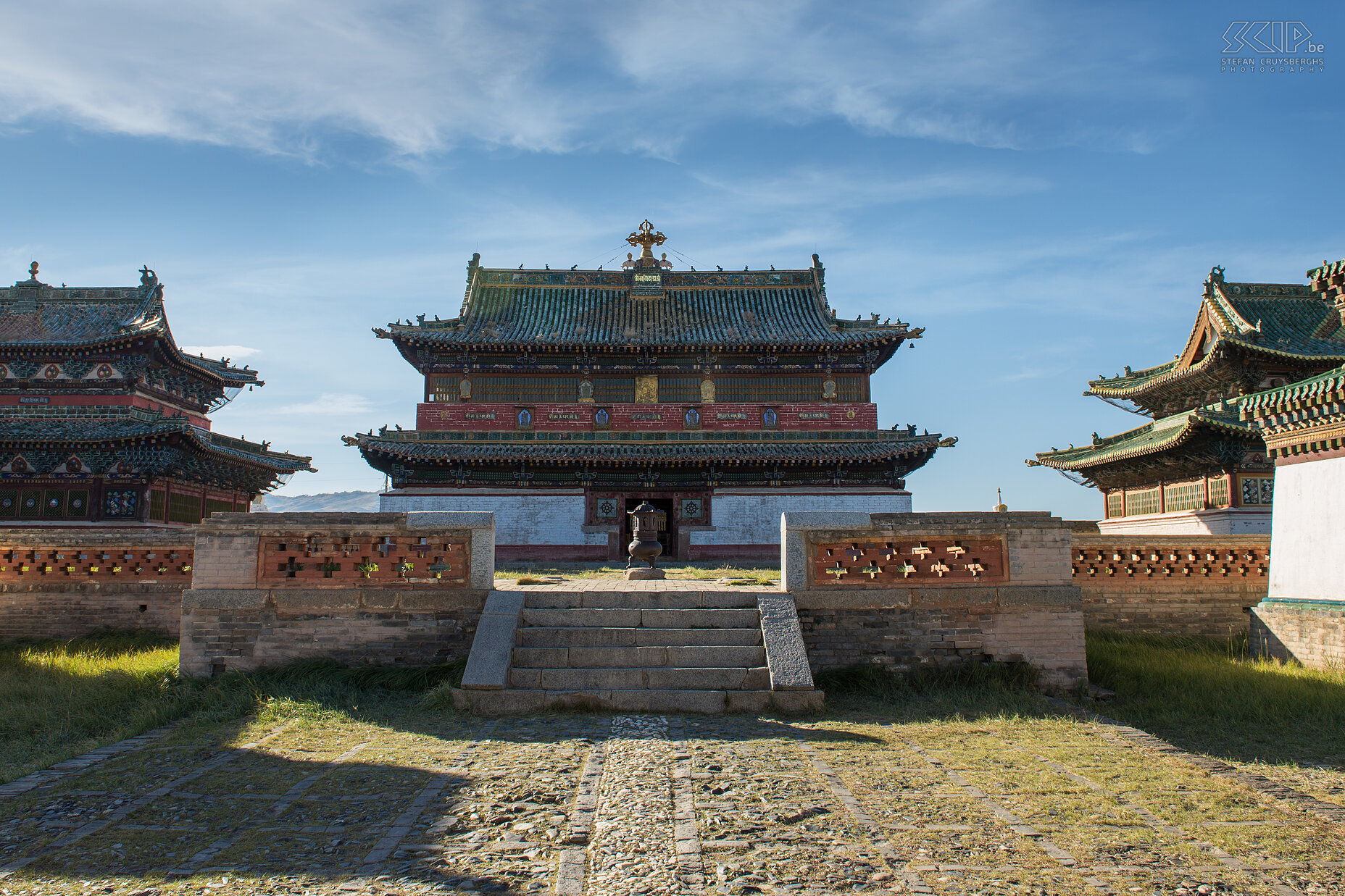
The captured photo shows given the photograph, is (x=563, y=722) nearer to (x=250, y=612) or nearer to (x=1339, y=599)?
(x=250, y=612)

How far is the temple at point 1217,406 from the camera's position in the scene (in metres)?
18.7

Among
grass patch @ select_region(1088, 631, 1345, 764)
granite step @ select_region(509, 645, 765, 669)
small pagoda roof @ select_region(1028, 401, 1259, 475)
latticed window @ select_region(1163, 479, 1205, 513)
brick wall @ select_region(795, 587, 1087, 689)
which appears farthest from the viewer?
latticed window @ select_region(1163, 479, 1205, 513)

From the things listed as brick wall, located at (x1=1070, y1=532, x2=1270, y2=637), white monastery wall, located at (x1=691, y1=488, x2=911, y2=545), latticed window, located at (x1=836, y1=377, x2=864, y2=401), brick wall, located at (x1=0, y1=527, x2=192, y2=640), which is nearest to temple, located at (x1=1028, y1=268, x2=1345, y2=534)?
brick wall, located at (x1=1070, y1=532, x2=1270, y2=637)

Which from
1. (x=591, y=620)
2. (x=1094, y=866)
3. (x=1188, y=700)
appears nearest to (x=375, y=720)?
(x=591, y=620)

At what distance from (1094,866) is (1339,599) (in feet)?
30.0

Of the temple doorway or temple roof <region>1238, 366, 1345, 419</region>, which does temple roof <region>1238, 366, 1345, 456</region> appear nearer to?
temple roof <region>1238, 366, 1345, 419</region>

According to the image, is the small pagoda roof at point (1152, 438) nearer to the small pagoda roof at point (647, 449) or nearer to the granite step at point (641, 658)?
the small pagoda roof at point (647, 449)

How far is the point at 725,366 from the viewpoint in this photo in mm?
26547

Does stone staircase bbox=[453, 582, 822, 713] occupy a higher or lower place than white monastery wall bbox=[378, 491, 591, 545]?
lower

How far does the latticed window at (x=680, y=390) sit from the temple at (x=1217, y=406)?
39.5 feet

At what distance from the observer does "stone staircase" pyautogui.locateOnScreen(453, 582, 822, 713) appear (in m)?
8.39

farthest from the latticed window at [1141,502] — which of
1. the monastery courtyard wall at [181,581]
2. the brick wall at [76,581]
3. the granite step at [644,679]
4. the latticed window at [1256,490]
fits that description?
the brick wall at [76,581]

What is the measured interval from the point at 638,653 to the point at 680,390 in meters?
18.0

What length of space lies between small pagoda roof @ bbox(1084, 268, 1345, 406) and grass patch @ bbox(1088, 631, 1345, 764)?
10.3 meters
